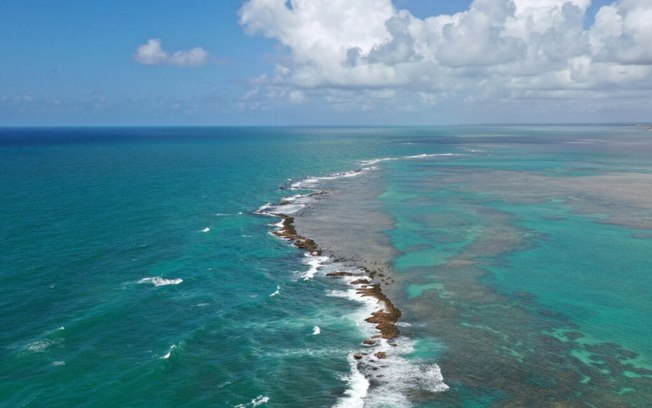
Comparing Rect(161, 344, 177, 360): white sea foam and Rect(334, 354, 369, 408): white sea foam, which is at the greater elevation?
Rect(161, 344, 177, 360): white sea foam

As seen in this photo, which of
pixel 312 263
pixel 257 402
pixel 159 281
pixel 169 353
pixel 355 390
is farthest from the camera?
pixel 312 263

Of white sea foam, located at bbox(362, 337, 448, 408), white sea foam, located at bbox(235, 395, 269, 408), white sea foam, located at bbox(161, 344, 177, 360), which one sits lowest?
white sea foam, located at bbox(362, 337, 448, 408)

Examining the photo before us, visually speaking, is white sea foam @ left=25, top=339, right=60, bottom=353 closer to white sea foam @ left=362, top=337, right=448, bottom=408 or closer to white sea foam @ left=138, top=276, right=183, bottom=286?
white sea foam @ left=138, top=276, right=183, bottom=286

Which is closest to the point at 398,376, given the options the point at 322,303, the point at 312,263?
the point at 322,303

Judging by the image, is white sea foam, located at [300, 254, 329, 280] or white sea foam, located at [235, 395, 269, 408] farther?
white sea foam, located at [300, 254, 329, 280]

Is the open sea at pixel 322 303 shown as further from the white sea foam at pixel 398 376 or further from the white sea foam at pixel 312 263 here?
the white sea foam at pixel 312 263

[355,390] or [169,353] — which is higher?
[169,353]

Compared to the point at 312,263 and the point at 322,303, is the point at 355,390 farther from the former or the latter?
the point at 312,263

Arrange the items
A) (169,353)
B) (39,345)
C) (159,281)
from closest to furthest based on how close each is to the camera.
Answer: (169,353) → (39,345) → (159,281)

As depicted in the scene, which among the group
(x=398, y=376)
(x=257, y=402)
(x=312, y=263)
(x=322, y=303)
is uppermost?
(x=312, y=263)

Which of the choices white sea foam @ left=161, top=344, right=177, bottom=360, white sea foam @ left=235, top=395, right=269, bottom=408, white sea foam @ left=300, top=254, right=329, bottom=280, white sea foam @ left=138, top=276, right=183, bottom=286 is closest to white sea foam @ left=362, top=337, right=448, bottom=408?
white sea foam @ left=235, top=395, right=269, bottom=408

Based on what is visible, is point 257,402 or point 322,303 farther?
point 322,303
